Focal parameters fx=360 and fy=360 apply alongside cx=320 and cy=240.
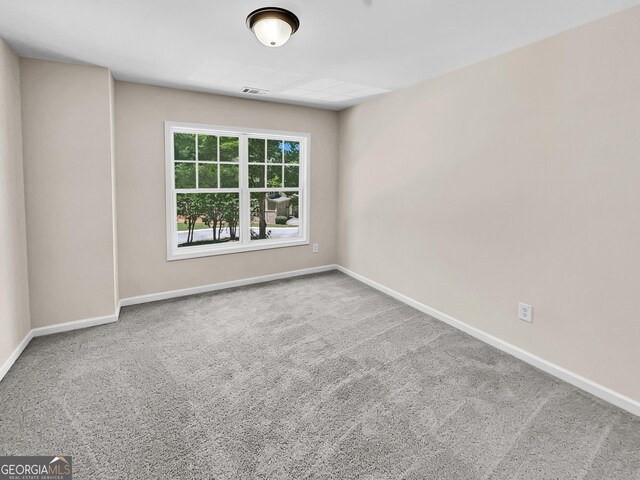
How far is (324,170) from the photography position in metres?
5.25

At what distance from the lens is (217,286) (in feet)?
14.9

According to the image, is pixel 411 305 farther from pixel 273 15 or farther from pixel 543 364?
pixel 273 15

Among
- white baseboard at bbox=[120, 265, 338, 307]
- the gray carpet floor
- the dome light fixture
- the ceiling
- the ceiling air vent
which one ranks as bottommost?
the gray carpet floor

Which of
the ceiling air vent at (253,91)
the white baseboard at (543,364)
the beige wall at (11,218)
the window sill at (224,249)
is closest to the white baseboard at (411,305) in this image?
the white baseboard at (543,364)

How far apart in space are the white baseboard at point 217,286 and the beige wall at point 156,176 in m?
0.06

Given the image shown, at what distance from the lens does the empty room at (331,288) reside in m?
2.00

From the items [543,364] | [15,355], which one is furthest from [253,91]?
[543,364]

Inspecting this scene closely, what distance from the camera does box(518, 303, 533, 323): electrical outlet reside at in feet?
9.15

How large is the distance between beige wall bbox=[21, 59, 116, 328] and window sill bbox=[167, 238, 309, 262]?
0.91 m

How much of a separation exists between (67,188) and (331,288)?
2.99m

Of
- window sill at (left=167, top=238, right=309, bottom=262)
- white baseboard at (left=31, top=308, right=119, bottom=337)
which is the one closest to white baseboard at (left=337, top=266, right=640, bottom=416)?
window sill at (left=167, top=238, right=309, bottom=262)

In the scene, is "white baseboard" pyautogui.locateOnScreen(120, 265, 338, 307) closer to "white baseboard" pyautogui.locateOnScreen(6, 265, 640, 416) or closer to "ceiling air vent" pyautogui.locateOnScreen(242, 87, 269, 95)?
"white baseboard" pyautogui.locateOnScreen(6, 265, 640, 416)

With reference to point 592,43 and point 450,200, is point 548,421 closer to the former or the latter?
point 450,200

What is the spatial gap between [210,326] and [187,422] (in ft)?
4.62
